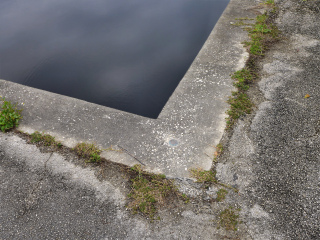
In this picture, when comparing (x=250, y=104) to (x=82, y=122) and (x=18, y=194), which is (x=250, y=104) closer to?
(x=82, y=122)

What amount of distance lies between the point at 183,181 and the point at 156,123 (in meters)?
0.86

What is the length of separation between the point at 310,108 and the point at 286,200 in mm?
1441

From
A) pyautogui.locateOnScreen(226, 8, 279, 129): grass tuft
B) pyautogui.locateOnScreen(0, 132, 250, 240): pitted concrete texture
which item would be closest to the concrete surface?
pyautogui.locateOnScreen(0, 132, 250, 240): pitted concrete texture

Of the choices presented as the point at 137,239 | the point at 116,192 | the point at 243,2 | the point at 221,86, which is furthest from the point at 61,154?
the point at 243,2

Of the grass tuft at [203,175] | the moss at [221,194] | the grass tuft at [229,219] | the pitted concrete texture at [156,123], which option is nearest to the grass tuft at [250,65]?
the pitted concrete texture at [156,123]

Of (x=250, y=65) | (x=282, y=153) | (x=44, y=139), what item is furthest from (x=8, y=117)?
(x=250, y=65)

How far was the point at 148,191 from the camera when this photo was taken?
106 inches

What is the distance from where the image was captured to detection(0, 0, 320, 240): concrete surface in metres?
2.46

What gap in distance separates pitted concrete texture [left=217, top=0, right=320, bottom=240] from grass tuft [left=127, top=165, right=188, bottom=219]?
1.80 feet

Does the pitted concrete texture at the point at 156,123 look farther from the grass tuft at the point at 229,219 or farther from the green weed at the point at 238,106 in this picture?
the grass tuft at the point at 229,219

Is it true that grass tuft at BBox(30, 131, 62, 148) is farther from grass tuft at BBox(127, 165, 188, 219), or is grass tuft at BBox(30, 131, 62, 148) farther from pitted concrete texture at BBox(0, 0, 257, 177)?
grass tuft at BBox(127, 165, 188, 219)

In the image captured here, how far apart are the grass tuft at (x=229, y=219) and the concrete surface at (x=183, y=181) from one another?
0.04m

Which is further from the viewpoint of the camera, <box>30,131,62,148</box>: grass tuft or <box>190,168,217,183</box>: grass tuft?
<box>30,131,62,148</box>: grass tuft

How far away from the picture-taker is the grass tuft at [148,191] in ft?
8.53
